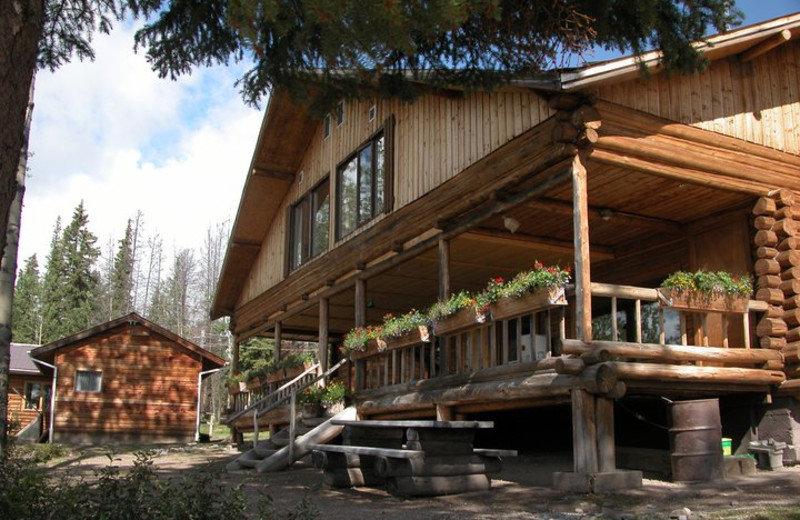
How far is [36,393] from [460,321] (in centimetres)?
3138

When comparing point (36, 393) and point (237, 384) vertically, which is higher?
point (237, 384)

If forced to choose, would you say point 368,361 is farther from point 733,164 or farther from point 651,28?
point 651,28

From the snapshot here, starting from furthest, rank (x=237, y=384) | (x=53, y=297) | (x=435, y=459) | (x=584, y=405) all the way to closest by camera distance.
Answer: (x=53, y=297) → (x=237, y=384) → (x=435, y=459) → (x=584, y=405)

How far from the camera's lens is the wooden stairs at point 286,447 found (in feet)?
44.6

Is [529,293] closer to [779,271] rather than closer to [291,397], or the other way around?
[779,271]

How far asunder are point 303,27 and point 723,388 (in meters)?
7.72

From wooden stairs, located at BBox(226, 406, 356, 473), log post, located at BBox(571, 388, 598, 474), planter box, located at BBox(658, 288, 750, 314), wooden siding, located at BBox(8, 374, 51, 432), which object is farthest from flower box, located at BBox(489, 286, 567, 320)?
wooden siding, located at BBox(8, 374, 51, 432)


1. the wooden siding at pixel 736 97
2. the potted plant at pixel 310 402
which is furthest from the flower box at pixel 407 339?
the wooden siding at pixel 736 97

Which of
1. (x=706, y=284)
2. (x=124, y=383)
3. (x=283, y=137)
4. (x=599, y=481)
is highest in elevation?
(x=283, y=137)

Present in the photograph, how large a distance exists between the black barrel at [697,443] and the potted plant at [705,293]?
1.34m

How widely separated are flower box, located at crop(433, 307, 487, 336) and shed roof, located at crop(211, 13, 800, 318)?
3.47m

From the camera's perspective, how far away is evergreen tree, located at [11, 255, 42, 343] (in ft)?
204

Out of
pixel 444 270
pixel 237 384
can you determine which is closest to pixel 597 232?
pixel 444 270

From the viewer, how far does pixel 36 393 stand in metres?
37.3
